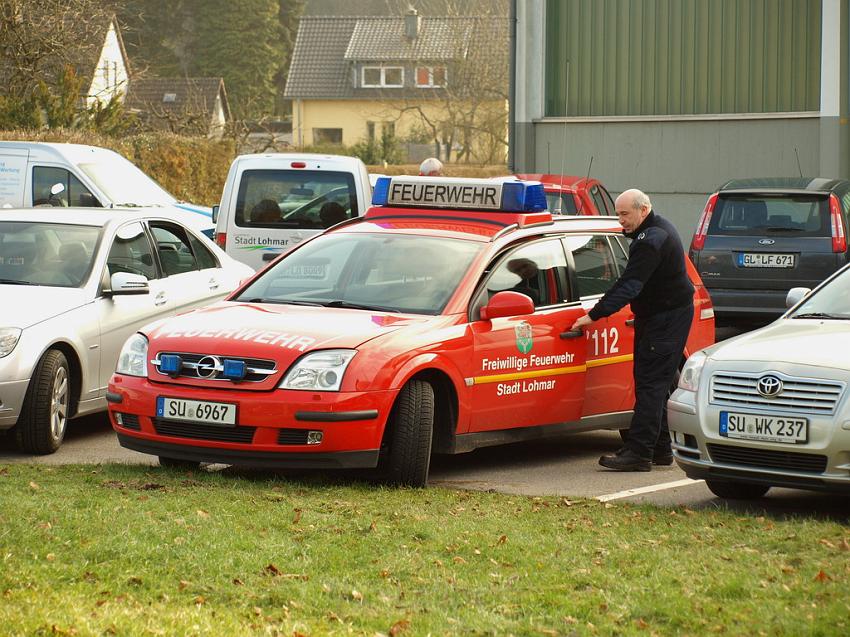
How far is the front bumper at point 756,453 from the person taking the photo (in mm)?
7352

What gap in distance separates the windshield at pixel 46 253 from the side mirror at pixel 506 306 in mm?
3203

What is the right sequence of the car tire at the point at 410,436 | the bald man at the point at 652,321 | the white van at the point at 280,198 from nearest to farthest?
the car tire at the point at 410,436, the bald man at the point at 652,321, the white van at the point at 280,198

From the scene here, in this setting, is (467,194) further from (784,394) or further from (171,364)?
(784,394)

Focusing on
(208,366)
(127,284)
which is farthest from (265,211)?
(208,366)

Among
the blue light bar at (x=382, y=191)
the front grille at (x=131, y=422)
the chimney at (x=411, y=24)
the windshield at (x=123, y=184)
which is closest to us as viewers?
the front grille at (x=131, y=422)

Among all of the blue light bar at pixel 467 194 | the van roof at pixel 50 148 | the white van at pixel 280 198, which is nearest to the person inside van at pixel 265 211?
the white van at pixel 280 198

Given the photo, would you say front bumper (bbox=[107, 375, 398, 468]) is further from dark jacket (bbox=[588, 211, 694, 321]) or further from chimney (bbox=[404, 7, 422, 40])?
chimney (bbox=[404, 7, 422, 40])

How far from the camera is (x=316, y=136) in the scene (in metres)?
78.2

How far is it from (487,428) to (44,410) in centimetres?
289

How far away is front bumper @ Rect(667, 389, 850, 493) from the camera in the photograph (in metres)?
7.35

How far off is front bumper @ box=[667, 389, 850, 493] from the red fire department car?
1.33 metres

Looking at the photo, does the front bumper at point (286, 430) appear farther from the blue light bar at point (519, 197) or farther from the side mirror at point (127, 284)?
the side mirror at point (127, 284)

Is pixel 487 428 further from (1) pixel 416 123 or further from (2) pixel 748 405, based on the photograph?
(1) pixel 416 123

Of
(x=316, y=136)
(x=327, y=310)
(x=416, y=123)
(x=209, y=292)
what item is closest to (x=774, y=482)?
(x=327, y=310)
